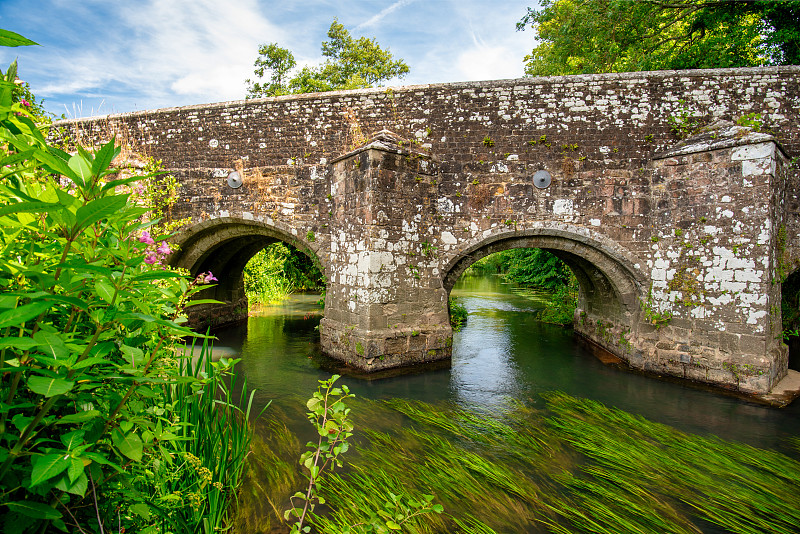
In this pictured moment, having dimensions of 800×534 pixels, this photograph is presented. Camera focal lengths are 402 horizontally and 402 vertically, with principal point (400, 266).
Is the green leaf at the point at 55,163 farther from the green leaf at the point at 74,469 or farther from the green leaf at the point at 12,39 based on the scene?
the green leaf at the point at 74,469

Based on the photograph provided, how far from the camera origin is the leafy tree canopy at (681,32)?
8.11 m

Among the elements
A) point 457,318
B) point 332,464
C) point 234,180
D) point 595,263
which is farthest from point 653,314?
point 234,180

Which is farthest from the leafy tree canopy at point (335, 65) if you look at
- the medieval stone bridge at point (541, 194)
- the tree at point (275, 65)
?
the medieval stone bridge at point (541, 194)

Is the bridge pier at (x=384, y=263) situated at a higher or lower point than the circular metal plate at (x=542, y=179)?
lower

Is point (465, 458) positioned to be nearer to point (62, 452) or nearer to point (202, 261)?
point (62, 452)

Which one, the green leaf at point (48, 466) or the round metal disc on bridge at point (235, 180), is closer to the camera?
the green leaf at point (48, 466)

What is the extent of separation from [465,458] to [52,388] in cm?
376

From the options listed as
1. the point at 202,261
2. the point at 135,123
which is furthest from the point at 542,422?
the point at 135,123

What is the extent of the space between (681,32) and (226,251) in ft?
43.7

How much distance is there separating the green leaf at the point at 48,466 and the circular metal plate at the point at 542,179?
6.93 m

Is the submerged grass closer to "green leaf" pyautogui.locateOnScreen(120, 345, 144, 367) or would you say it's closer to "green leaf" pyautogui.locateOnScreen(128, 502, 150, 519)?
"green leaf" pyautogui.locateOnScreen(128, 502, 150, 519)

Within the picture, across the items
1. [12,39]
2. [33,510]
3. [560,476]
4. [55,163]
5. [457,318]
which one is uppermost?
[12,39]

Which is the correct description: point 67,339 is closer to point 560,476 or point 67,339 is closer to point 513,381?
point 560,476

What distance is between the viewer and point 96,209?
44.1 inches
